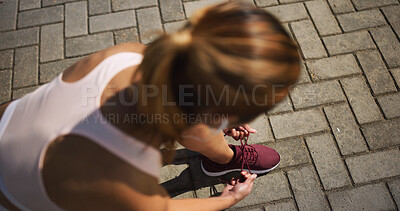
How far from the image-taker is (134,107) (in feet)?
3.63

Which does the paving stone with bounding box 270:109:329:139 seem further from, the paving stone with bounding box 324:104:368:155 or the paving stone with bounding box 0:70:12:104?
the paving stone with bounding box 0:70:12:104

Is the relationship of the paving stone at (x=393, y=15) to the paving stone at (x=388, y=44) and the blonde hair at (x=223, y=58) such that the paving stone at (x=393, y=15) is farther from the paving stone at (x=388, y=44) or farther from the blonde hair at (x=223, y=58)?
the blonde hair at (x=223, y=58)

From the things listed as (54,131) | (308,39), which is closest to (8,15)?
(54,131)

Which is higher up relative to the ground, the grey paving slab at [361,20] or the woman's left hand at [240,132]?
the grey paving slab at [361,20]

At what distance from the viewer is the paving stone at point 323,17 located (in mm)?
2867

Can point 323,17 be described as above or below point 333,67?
above

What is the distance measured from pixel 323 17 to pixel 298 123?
1210 mm

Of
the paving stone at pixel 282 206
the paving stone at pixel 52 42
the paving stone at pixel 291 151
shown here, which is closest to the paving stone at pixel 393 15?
the paving stone at pixel 291 151

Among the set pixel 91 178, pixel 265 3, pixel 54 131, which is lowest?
pixel 265 3

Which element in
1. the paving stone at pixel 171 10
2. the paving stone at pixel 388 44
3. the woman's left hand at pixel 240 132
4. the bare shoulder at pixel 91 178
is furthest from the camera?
the paving stone at pixel 171 10

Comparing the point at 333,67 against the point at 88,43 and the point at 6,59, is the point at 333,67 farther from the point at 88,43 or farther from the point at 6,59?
the point at 6,59

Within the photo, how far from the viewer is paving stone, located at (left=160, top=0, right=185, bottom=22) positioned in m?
2.95

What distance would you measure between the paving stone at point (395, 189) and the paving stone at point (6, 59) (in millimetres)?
3429

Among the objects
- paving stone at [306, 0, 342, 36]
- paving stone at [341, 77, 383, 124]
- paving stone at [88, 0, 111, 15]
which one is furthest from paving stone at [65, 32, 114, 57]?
paving stone at [341, 77, 383, 124]
